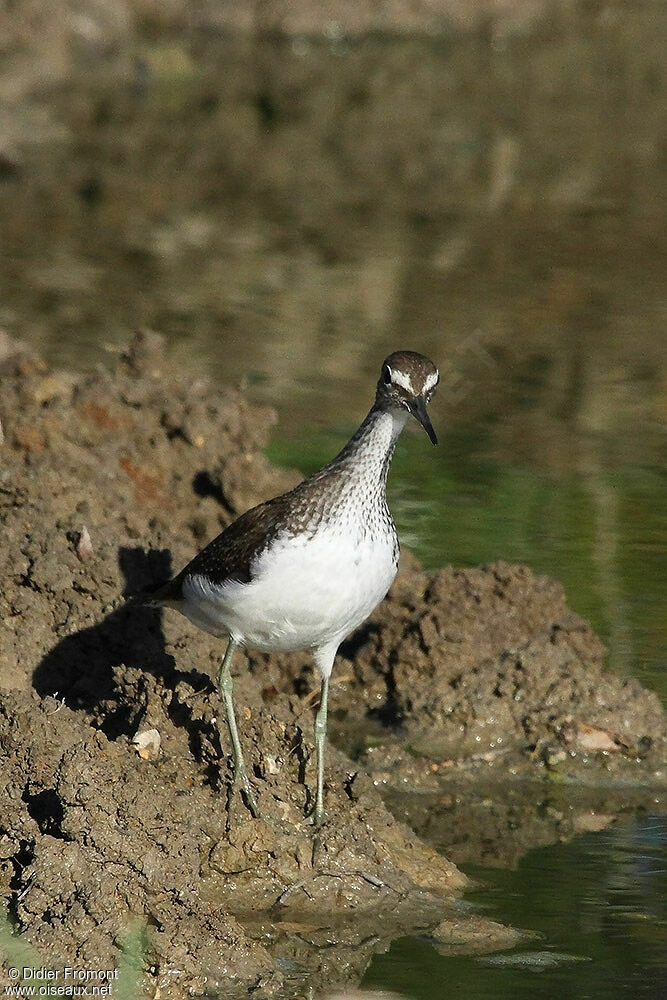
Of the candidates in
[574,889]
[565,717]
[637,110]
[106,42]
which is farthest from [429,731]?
[106,42]

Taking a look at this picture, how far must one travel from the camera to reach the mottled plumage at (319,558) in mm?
6312

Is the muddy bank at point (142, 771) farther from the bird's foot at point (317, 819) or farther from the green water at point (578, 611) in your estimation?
the green water at point (578, 611)

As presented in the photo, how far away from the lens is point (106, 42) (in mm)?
28703

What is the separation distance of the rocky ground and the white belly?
1.60 ft

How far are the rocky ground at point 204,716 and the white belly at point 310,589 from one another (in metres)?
0.49

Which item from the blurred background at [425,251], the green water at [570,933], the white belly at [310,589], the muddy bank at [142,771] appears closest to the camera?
the muddy bank at [142,771]

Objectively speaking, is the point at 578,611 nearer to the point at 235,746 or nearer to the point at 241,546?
the point at 241,546

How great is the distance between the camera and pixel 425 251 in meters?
17.7

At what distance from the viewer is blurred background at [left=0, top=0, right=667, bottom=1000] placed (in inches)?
388

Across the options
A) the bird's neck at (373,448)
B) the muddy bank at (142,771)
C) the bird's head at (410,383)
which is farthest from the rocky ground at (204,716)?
the bird's head at (410,383)

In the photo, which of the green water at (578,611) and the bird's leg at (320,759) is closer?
the green water at (578,611)

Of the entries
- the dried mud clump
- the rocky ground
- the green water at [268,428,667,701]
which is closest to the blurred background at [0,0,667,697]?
the green water at [268,428,667,701]

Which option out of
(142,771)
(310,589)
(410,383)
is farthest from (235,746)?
(410,383)

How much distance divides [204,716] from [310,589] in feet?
2.74
